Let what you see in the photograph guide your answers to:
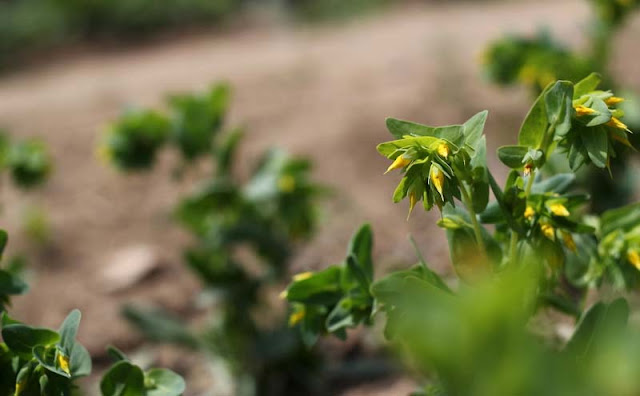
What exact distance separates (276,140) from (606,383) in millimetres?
3615

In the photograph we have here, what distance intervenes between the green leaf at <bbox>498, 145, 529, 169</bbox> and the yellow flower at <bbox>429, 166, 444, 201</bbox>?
18 centimetres

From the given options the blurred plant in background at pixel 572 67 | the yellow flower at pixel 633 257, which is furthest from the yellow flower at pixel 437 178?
the blurred plant in background at pixel 572 67

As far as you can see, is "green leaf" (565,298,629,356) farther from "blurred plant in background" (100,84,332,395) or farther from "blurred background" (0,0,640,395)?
"blurred plant in background" (100,84,332,395)

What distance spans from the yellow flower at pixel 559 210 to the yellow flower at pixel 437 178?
10.3 inches

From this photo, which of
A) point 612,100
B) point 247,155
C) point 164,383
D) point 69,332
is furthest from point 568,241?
point 247,155

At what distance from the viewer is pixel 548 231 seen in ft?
4.33

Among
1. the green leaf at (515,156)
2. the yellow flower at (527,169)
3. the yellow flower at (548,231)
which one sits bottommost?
the yellow flower at (548,231)

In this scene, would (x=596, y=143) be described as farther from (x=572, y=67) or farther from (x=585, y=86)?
(x=572, y=67)

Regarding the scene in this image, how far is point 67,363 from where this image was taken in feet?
4.29

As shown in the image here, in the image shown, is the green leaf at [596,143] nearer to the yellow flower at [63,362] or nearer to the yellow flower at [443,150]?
the yellow flower at [443,150]

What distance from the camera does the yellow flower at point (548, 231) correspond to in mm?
1317

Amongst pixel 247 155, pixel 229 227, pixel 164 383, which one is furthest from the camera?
pixel 247 155

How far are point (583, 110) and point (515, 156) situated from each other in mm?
150

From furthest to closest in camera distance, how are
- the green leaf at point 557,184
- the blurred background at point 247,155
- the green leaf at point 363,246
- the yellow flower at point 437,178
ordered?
the blurred background at point 247,155 < the green leaf at point 363,246 < the green leaf at point 557,184 < the yellow flower at point 437,178
